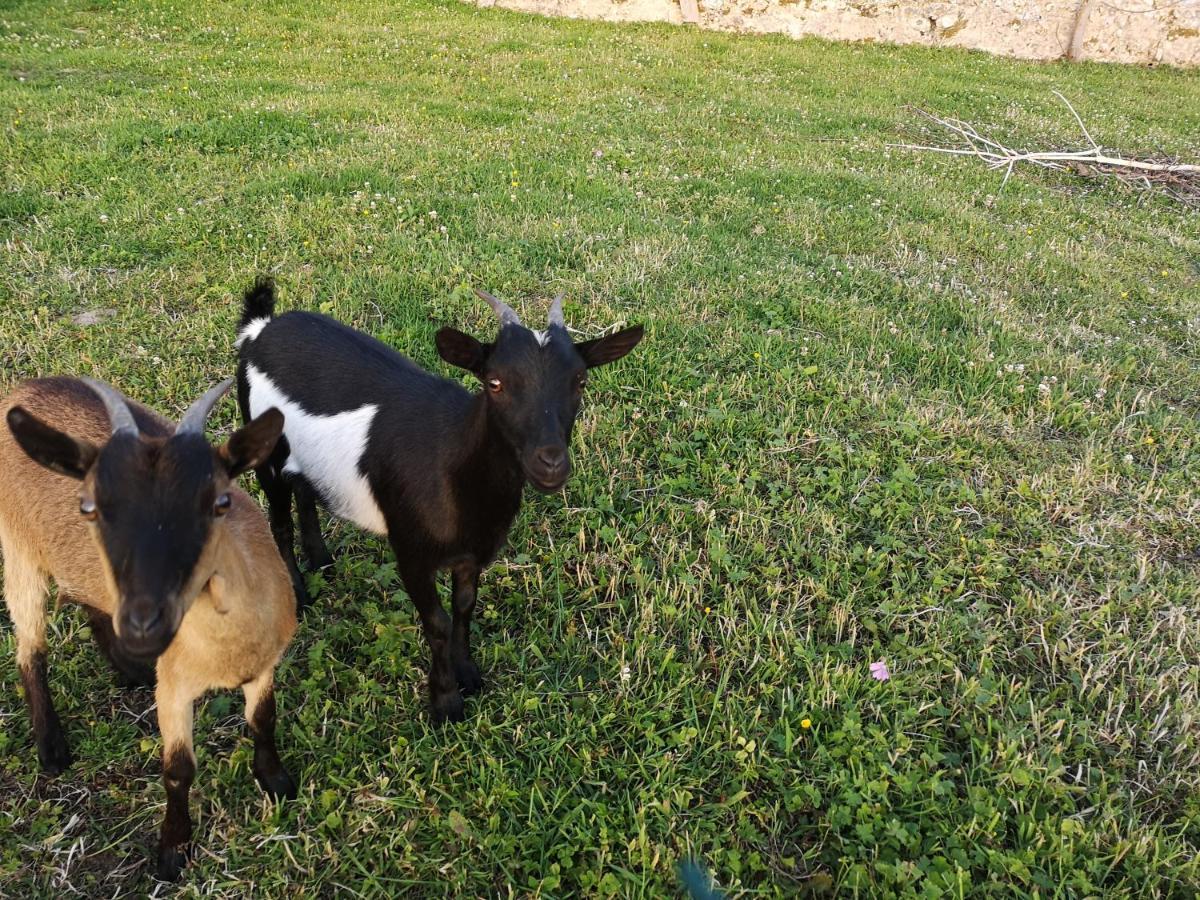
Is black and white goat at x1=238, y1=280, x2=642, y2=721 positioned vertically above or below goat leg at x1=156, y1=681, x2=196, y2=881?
above

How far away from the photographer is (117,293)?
19.9 ft

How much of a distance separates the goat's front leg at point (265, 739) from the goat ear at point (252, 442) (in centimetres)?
85

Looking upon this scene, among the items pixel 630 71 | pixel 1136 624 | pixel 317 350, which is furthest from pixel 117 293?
pixel 630 71

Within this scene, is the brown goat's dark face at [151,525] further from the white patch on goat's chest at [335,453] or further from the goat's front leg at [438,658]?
the white patch on goat's chest at [335,453]

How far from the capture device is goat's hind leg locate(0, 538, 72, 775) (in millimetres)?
3074

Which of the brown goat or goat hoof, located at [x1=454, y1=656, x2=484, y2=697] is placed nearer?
the brown goat

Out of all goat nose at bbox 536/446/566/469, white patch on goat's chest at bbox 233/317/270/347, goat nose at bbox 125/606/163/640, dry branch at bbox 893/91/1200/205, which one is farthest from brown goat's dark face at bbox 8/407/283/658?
dry branch at bbox 893/91/1200/205

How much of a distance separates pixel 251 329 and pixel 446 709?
231cm

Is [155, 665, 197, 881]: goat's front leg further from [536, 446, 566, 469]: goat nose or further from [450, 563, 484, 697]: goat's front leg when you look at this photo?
[536, 446, 566, 469]: goat nose

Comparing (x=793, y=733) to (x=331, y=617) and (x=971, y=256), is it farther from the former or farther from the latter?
(x=971, y=256)

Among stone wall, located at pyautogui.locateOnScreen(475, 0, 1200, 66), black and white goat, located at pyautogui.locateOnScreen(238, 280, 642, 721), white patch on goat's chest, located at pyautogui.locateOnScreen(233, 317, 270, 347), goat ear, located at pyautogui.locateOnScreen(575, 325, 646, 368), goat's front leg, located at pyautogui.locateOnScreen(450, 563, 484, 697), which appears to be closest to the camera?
black and white goat, located at pyautogui.locateOnScreen(238, 280, 642, 721)

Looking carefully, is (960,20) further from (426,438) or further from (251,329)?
(426,438)

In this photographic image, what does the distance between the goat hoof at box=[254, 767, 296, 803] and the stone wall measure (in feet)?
64.8

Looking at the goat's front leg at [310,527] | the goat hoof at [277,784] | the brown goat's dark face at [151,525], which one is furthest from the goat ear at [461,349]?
the goat hoof at [277,784]
